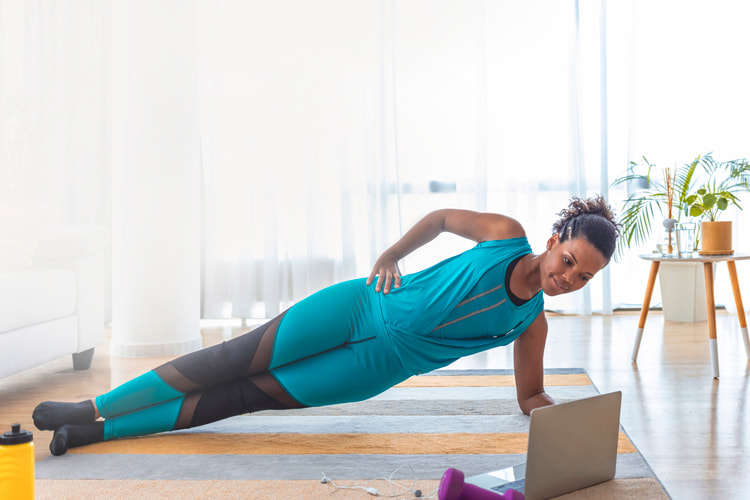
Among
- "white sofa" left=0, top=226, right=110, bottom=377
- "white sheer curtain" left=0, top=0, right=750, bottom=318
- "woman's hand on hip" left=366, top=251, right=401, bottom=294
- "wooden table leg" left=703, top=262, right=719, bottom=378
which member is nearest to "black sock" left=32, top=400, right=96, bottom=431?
"white sofa" left=0, top=226, right=110, bottom=377

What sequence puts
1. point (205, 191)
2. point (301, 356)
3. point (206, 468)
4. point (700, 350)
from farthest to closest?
point (205, 191), point (700, 350), point (301, 356), point (206, 468)

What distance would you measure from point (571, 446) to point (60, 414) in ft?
4.35

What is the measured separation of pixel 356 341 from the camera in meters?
1.73

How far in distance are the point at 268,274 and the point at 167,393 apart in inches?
89.1

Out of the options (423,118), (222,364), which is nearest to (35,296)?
(222,364)

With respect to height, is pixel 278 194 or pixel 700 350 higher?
pixel 278 194

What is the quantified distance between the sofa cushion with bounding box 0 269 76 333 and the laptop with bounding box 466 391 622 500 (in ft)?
5.45

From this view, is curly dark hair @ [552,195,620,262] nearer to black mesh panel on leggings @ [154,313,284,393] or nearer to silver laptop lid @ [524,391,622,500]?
silver laptop lid @ [524,391,622,500]

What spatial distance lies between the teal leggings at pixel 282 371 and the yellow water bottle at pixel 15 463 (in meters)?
0.48

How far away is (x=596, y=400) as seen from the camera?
1.45m

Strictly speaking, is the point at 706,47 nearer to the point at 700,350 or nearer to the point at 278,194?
the point at 700,350

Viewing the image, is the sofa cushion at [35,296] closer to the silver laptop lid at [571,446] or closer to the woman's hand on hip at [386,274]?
the woman's hand on hip at [386,274]

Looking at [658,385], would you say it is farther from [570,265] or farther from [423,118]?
[423,118]

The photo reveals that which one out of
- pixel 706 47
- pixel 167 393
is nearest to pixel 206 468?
pixel 167 393
